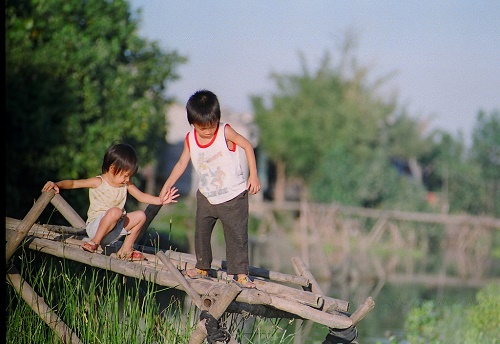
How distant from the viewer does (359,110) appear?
33.4 metres

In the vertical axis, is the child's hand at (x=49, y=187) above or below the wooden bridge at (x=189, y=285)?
above

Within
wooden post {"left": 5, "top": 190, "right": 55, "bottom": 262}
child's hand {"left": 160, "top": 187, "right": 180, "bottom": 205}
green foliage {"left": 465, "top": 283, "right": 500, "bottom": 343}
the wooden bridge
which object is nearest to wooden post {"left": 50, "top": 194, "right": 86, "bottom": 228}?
the wooden bridge

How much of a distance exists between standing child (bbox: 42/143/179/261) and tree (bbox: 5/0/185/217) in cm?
693

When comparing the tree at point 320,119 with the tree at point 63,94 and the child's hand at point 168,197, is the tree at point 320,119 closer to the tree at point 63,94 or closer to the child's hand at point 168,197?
the tree at point 63,94

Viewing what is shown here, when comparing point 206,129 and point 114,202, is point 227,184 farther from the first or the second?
point 114,202

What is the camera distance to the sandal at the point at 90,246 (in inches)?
257

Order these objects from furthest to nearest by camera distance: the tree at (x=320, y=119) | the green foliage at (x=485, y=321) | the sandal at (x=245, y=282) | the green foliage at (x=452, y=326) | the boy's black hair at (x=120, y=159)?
the tree at (x=320, y=119)
the green foliage at (x=452, y=326)
the green foliage at (x=485, y=321)
the boy's black hair at (x=120, y=159)
the sandal at (x=245, y=282)

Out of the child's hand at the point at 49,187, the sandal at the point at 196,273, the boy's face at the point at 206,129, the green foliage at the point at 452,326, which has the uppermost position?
the boy's face at the point at 206,129

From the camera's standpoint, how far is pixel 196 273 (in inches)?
247

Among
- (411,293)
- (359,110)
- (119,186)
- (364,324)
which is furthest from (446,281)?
(119,186)

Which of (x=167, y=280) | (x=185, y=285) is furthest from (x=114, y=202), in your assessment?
(x=185, y=285)

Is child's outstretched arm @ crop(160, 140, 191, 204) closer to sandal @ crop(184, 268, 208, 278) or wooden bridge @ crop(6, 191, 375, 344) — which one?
wooden bridge @ crop(6, 191, 375, 344)

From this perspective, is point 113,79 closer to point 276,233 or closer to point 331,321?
point 276,233

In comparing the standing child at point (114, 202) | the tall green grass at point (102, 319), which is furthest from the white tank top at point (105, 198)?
the tall green grass at point (102, 319)
